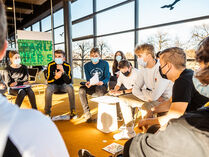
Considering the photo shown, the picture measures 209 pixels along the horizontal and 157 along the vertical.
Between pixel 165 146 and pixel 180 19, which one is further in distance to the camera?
pixel 180 19

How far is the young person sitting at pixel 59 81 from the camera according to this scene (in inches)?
115

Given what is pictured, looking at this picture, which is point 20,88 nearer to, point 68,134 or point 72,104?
point 72,104

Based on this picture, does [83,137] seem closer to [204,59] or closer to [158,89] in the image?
[158,89]

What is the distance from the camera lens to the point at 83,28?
6816 mm

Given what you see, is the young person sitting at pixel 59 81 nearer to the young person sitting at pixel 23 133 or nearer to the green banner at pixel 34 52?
the young person sitting at pixel 23 133

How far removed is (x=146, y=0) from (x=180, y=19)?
1.18 metres

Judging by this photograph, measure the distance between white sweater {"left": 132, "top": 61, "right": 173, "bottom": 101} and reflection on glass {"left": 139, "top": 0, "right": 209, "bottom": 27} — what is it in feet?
6.90

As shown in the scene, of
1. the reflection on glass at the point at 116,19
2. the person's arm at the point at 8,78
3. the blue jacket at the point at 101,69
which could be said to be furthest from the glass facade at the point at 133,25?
the person's arm at the point at 8,78

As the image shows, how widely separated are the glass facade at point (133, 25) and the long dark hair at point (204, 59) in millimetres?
2848

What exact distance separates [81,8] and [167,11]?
4.08 m

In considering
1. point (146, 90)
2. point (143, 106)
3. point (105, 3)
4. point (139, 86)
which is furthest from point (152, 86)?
point (105, 3)

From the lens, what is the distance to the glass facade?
3555 millimetres

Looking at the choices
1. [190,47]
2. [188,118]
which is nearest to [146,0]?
[190,47]

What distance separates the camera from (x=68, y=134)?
235cm
